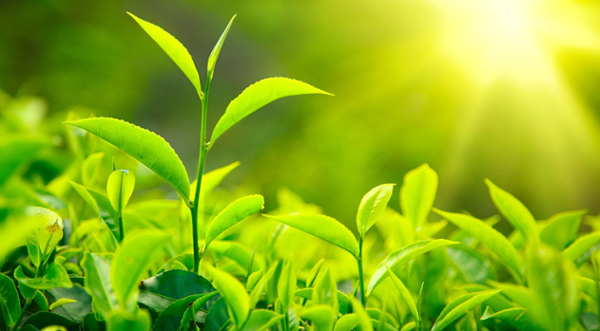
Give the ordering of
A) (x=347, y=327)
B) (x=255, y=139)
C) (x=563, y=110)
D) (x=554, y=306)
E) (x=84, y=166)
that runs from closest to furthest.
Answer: (x=554, y=306) < (x=347, y=327) < (x=84, y=166) < (x=563, y=110) < (x=255, y=139)

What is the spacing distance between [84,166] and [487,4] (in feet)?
14.4

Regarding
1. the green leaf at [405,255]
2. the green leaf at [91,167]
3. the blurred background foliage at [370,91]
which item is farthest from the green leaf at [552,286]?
the blurred background foliage at [370,91]

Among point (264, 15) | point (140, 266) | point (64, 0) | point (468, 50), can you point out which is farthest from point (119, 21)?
point (140, 266)

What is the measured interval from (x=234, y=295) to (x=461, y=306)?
0.21 m

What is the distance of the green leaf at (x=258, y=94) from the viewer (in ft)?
1.25

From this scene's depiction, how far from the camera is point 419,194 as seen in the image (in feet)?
1.79

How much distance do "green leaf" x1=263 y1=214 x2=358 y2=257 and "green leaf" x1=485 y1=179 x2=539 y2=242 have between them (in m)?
0.21

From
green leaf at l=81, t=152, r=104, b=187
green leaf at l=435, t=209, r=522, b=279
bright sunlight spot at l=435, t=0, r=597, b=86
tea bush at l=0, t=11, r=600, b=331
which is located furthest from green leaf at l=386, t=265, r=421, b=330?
bright sunlight spot at l=435, t=0, r=597, b=86

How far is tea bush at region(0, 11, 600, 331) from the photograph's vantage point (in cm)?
27

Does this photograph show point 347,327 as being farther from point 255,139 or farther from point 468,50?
point 468,50

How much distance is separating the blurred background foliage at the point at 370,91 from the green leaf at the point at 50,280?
2.93m

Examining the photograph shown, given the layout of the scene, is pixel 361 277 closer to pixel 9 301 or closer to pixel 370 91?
pixel 9 301

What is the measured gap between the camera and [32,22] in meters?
3.95

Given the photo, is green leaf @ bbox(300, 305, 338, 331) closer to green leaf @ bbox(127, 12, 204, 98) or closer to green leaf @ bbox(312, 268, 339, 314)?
green leaf @ bbox(312, 268, 339, 314)
